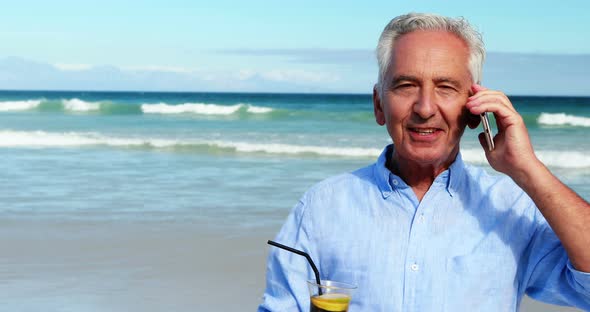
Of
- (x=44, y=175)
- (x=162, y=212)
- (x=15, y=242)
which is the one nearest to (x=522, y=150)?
(x=15, y=242)

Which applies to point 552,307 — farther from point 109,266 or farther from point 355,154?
point 355,154

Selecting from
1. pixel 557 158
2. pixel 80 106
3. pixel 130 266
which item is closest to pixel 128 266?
pixel 130 266

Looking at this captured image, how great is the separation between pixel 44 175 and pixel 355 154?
617 cm

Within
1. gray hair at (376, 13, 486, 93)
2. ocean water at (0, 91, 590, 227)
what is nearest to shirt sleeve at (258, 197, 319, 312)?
gray hair at (376, 13, 486, 93)

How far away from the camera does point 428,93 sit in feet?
6.58

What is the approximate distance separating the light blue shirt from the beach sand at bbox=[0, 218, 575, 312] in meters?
3.19

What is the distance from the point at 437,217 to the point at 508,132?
0.27 m

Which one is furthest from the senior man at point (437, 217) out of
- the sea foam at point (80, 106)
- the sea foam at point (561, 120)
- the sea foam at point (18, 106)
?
the sea foam at point (18, 106)

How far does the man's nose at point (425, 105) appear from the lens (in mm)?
1985

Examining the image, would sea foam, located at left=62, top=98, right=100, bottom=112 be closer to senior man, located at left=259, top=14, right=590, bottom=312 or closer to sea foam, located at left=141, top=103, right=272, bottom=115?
sea foam, located at left=141, top=103, right=272, bottom=115

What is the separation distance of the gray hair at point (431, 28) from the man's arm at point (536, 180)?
3.7 inches

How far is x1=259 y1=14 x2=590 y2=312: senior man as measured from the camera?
1.99 metres

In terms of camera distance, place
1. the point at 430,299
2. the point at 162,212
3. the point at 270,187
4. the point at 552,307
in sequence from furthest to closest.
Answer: the point at 270,187 → the point at 162,212 → the point at 552,307 → the point at 430,299

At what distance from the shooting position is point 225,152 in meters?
15.4
